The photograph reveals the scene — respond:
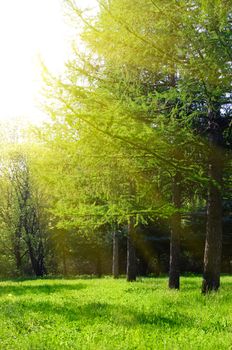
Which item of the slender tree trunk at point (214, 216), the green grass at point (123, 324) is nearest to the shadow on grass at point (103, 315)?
the green grass at point (123, 324)

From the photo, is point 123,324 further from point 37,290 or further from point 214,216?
point 37,290

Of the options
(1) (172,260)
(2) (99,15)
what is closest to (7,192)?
(1) (172,260)

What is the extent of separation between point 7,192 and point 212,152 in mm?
34011

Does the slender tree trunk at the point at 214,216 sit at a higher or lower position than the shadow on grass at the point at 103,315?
higher

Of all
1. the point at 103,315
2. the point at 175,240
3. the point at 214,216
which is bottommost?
the point at 103,315

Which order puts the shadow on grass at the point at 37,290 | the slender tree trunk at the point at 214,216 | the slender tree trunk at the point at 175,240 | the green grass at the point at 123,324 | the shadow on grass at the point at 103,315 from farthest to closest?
the shadow on grass at the point at 37,290
the slender tree trunk at the point at 175,240
the slender tree trunk at the point at 214,216
the shadow on grass at the point at 103,315
the green grass at the point at 123,324

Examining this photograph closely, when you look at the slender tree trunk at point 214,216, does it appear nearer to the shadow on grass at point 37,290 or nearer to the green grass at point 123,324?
the green grass at point 123,324

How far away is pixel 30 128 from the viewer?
12367mm

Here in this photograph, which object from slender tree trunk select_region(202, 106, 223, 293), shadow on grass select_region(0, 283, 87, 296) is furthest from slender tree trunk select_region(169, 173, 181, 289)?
shadow on grass select_region(0, 283, 87, 296)

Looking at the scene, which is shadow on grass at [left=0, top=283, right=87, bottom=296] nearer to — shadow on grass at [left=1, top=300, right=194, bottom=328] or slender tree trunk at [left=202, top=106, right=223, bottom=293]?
shadow on grass at [left=1, top=300, right=194, bottom=328]

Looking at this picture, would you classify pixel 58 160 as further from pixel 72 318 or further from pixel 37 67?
pixel 72 318

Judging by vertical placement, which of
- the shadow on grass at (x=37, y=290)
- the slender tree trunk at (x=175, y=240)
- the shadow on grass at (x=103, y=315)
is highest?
the slender tree trunk at (x=175, y=240)

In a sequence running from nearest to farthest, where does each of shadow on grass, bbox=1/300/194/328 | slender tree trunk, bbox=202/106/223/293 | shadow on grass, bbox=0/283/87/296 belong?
shadow on grass, bbox=1/300/194/328
slender tree trunk, bbox=202/106/223/293
shadow on grass, bbox=0/283/87/296

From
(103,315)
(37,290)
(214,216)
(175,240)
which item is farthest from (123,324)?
(37,290)
